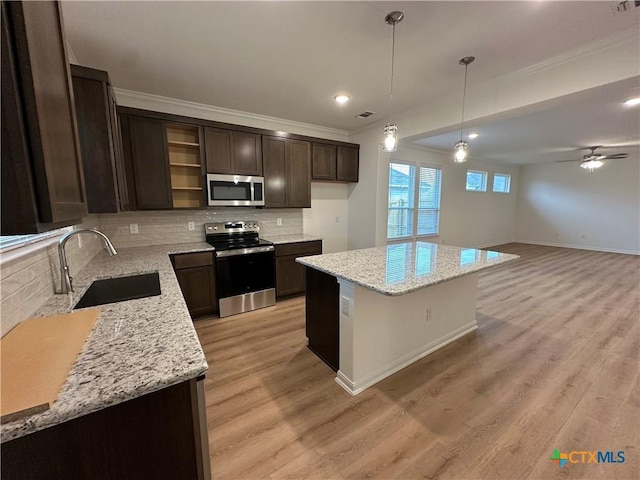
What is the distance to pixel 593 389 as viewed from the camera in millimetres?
2000

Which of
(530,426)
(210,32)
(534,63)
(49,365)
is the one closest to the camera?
(49,365)

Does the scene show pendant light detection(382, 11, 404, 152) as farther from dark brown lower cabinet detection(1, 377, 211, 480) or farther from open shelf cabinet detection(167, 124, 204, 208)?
open shelf cabinet detection(167, 124, 204, 208)

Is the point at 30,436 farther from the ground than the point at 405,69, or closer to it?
closer to it

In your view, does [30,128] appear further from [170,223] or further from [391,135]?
[170,223]

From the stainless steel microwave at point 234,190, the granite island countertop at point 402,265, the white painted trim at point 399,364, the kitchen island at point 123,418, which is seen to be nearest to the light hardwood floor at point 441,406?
the white painted trim at point 399,364

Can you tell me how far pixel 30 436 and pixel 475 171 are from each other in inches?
334

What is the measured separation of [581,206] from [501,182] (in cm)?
214

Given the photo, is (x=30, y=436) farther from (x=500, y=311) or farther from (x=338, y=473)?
(x=500, y=311)

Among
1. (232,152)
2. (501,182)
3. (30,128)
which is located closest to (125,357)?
(30,128)

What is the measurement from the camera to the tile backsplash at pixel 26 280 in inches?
39.9

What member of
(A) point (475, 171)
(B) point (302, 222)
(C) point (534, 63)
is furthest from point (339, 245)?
(A) point (475, 171)

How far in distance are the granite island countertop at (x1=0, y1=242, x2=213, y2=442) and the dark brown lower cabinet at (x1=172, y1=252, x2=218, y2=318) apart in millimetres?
1378

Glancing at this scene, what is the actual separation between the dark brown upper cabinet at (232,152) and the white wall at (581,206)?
918 centimetres

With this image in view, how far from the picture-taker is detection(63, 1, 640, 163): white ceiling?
Result: 1705 millimetres
